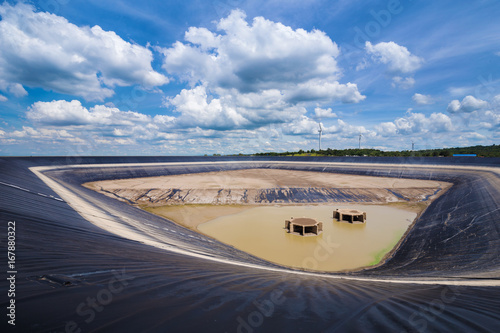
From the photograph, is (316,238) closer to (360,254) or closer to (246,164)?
(360,254)

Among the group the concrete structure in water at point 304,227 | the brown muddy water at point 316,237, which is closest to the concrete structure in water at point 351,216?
the brown muddy water at point 316,237

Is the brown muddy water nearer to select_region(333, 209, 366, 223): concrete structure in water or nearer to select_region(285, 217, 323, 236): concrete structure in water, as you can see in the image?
select_region(285, 217, 323, 236): concrete structure in water

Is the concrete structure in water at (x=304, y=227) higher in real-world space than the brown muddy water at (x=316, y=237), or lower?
higher

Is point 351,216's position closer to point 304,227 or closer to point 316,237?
point 316,237

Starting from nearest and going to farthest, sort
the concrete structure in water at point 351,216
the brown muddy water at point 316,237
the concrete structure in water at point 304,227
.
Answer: the brown muddy water at point 316,237 < the concrete structure in water at point 304,227 < the concrete structure in water at point 351,216

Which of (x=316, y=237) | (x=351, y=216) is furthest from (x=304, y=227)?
(x=351, y=216)

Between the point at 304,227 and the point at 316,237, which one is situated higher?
the point at 304,227

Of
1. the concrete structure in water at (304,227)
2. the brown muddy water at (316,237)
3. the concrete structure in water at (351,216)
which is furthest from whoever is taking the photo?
the concrete structure in water at (351,216)

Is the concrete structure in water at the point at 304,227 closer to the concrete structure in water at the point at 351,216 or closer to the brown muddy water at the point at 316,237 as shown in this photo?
the brown muddy water at the point at 316,237
